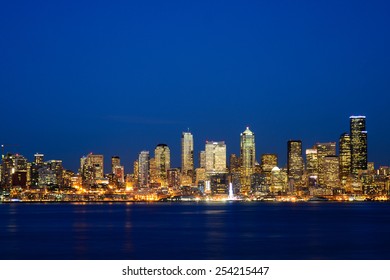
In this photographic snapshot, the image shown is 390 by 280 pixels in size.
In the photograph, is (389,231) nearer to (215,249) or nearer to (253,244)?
(253,244)

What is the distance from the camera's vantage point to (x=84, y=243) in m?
67.4

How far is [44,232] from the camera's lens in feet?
279
